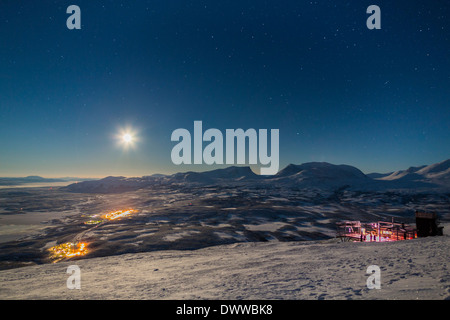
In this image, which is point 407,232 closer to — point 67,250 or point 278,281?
point 278,281

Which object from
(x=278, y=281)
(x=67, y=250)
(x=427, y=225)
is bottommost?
(x=67, y=250)

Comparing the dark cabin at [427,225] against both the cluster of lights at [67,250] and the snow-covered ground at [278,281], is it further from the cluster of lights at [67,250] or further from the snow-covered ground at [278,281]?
the cluster of lights at [67,250]

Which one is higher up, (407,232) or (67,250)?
(407,232)

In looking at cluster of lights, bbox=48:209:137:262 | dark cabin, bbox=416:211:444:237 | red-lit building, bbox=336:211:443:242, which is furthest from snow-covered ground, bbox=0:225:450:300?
cluster of lights, bbox=48:209:137:262

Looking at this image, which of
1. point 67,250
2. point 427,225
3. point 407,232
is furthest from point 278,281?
point 67,250

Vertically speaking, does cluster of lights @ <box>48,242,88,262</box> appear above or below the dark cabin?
below

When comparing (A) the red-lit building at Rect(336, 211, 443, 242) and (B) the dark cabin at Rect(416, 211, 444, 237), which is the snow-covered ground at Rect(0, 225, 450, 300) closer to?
(A) the red-lit building at Rect(336, 211, 443, 242)

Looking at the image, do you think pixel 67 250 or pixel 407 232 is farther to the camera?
pixel 67 250
